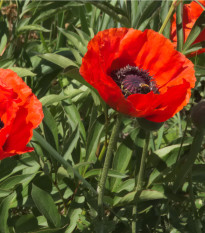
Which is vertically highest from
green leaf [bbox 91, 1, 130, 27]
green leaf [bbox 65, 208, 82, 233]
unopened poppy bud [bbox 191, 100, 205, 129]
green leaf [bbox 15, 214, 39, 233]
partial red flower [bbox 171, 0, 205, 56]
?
green leaf [bbox 91, 1, 130, 27]

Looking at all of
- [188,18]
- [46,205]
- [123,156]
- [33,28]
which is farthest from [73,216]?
[188,18]

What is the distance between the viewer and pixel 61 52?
4.65ft

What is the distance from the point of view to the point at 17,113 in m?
0.85

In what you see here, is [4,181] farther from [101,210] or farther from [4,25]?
[4,25]

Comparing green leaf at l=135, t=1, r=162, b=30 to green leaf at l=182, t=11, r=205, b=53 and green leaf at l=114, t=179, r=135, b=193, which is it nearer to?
green leaf at l=182, t=11, r=205, b=53

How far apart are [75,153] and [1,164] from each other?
0.63 ft

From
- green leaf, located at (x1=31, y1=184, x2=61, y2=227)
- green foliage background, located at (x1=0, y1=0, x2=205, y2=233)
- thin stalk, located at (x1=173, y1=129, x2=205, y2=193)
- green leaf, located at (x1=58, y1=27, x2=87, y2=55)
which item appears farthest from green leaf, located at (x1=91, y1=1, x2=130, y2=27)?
green leaf, located at (x1=31, y1=184, x2=61, y2=227)

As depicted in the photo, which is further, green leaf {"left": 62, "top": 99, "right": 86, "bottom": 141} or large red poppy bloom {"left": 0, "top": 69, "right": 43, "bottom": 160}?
green leaf {"left": 62, "top": 99, "right": 86, "bottom": 141}

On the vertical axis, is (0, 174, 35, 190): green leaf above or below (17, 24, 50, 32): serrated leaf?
below

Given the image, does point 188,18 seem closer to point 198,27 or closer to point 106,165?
point 198,27

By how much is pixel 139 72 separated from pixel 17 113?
31 centimetres

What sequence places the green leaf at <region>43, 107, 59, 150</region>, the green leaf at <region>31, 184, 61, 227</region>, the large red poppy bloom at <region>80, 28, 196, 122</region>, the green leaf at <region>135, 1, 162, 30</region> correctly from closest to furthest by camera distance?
1. the large red poppy bloom at <region>80, 28, 196, 122</region>
2. the green leaf at <region>31, 184, 61, 227</region>
3. the green leaf at <region>43, 107, 59, 150</region>
4. the green leaf at <region>135, 1, 162, 30</region>

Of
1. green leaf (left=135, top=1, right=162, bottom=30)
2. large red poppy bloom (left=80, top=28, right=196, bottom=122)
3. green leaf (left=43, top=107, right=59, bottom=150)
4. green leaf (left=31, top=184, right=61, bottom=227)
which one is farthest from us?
green leaf (left=135, top=1, right=162, bottom=30)

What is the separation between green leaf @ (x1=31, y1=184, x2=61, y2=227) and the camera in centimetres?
91
